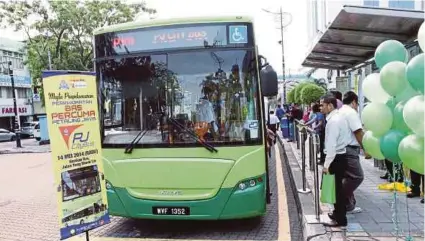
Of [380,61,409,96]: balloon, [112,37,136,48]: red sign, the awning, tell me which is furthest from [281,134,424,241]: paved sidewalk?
[112,37,136,48]: red sign

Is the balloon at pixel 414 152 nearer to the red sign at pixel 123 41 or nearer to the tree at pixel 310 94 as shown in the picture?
the red sign at pixel 123 41

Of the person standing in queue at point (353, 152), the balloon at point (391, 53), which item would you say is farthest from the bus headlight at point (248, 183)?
the balloon at point (391, 53)

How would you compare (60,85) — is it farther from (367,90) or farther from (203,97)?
(367,90)

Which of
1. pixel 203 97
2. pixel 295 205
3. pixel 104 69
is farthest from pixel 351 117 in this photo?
pixel 104 69

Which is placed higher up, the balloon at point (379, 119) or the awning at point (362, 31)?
the awning at point (362, 31)

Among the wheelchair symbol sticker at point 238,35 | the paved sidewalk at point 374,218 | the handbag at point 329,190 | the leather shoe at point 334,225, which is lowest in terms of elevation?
the paved sidewalk at point 374,218

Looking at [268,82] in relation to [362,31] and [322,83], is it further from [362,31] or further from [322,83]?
[322,83]

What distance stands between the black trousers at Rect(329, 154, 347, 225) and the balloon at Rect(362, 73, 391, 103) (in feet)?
4.22

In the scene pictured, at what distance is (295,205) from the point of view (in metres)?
7.39

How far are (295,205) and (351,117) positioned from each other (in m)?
2.69

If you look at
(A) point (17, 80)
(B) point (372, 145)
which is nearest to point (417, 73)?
(B) point (372, 145)

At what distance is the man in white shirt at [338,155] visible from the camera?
497 cm

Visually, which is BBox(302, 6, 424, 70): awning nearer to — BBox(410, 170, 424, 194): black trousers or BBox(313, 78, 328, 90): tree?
BBox(410, 170, 424, 194): black trousers

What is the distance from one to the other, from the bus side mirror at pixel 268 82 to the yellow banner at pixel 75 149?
7.05ft
